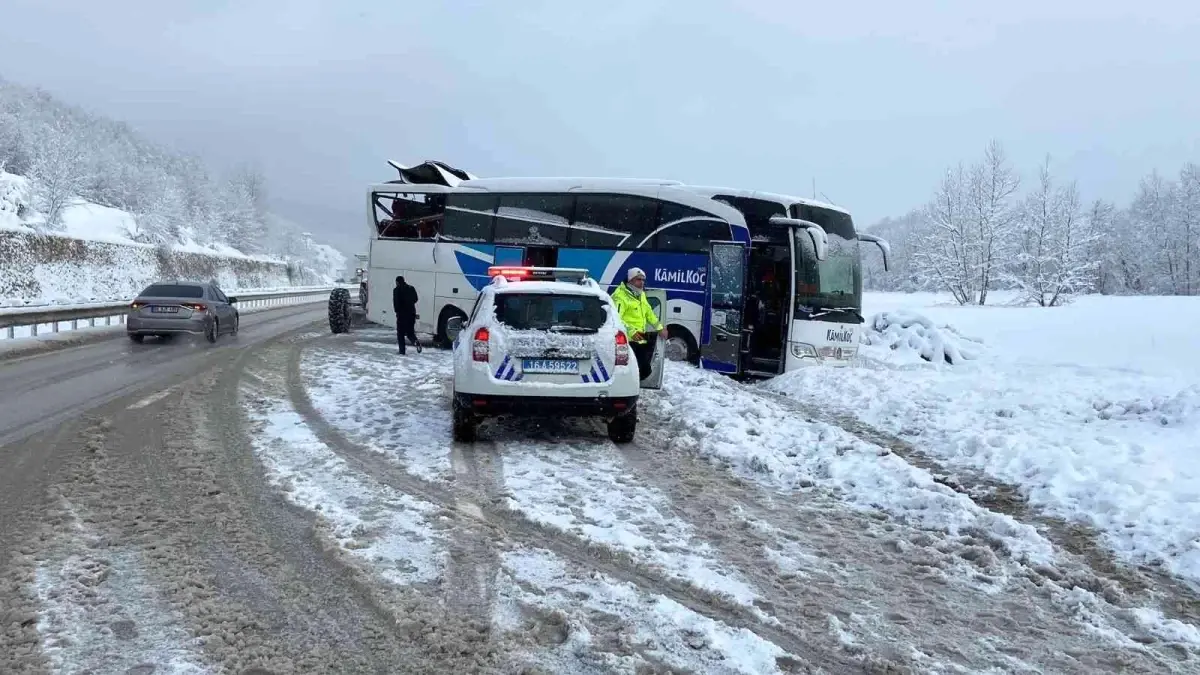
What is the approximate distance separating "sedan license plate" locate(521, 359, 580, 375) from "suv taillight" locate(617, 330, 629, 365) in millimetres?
477

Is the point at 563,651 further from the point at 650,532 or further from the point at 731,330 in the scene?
the point at 731,330

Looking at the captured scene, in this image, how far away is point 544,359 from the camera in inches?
305

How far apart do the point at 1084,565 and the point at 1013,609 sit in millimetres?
1094

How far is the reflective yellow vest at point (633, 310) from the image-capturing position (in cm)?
1069

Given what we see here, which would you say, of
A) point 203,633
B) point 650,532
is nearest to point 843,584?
point 650,532

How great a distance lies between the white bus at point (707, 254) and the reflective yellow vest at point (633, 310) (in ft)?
16.2

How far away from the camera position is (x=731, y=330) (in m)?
15.8

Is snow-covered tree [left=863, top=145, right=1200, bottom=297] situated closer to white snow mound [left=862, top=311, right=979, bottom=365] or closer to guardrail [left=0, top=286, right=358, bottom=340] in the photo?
white snow mound [left=862, top=311, right=979, bottom=365]

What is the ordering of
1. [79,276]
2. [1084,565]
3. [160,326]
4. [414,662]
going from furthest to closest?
[79,276] → [160,326] → [1084,565] → [414,662]

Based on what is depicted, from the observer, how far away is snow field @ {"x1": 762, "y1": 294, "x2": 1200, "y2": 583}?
225 inches

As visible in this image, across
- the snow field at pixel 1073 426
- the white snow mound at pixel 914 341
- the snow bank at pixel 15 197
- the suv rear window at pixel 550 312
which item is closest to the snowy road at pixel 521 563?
the snow field at pixel 1073 426

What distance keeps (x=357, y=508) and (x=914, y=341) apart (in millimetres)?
17993

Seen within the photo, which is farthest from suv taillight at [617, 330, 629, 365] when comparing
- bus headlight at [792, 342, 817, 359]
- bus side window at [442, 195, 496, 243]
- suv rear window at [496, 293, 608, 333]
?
bus side window at [442, 195, 496, 243]

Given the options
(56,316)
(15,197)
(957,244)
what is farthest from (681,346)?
(15,197)
